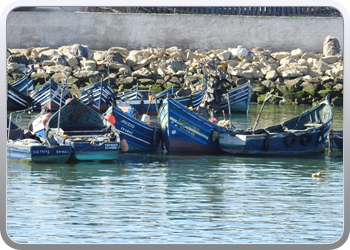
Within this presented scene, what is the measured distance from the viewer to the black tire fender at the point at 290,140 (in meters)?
17.5

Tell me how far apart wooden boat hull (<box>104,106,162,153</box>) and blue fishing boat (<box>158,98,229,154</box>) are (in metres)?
0.58

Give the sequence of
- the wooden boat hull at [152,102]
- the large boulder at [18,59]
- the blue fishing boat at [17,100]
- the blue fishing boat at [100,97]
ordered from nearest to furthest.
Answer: the wooden boat hull at [152,102]
the blue fishing boat at [100,97]
the blue fishing boat at [17,100]
the large boulder at [18,59]

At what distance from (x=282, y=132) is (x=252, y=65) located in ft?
66.4

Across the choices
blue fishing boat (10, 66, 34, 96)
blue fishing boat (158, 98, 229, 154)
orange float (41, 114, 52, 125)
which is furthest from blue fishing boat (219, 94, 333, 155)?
blue fishing boat (10, 66, 34, 96)

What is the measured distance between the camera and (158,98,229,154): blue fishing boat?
17.4 m

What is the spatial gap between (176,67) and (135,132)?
20270mm

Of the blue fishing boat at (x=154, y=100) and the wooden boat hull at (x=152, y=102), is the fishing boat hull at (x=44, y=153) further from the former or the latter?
the wooden boat hull at (x=152, y=102)

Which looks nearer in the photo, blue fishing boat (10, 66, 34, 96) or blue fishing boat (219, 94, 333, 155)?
blue fishing boat (219, 94, 333, 155)

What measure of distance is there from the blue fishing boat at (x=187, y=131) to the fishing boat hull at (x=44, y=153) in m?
3.42

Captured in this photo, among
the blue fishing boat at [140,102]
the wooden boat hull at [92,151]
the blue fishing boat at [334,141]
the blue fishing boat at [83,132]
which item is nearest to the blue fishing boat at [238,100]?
the blue fishing boat at [140,102]

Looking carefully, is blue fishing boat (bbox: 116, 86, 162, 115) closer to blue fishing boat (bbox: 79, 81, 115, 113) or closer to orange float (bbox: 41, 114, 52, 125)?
blue fishing boat (bbox: 79, 81, 115, 113)

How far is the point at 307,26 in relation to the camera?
37.2 metres

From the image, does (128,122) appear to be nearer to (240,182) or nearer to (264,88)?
(240,182)
